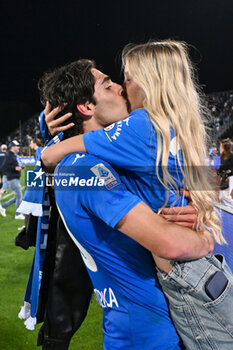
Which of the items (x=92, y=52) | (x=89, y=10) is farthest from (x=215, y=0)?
(x=92, y=52)

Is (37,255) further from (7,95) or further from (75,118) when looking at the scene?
(7,95)

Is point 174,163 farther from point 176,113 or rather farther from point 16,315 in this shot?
point 16,315

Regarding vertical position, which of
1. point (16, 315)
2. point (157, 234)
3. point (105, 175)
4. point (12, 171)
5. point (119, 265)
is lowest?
point (12, 171)

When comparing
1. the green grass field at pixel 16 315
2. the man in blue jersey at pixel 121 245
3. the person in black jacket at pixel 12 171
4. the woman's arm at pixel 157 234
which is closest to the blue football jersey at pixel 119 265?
the man in blue jersey at pixel 121 245

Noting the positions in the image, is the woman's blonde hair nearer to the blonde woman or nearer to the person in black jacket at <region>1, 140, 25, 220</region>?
the blonde woman

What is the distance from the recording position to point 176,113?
125cm

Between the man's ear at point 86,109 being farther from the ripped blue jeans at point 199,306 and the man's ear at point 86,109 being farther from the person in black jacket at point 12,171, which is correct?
the person in black jacket at point 12,171

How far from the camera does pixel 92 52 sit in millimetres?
38250

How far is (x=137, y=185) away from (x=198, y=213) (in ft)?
0.80

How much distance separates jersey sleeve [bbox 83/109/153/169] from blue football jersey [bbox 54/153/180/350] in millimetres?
40

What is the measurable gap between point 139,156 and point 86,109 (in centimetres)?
68

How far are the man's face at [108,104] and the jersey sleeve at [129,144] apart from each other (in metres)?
0.56

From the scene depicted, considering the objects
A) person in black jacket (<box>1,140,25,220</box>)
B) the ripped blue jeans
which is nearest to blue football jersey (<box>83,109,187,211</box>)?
the ripped blue jeans

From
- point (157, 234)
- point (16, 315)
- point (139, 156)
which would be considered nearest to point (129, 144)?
point (139, 156)
